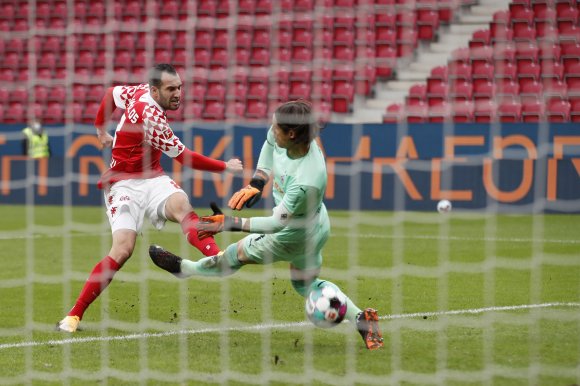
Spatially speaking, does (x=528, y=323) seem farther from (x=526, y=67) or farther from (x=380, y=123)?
(x=526, y=67)

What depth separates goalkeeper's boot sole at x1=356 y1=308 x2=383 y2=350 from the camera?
555 centimetres

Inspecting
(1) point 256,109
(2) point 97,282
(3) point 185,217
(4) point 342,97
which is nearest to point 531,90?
(4) point 342,97

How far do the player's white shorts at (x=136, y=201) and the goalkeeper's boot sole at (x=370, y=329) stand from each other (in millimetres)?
1969

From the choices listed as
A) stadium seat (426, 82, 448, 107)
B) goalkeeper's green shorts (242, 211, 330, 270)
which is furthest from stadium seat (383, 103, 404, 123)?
goalkeeper's green shorts (242, 211, 330, 270)

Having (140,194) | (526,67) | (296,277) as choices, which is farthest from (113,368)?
(526,67)

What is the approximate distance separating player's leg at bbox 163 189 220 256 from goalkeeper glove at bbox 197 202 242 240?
156 cm

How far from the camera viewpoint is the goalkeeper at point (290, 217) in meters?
5.37

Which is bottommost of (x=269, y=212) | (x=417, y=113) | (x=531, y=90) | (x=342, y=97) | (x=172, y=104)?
(x=269, y=212)

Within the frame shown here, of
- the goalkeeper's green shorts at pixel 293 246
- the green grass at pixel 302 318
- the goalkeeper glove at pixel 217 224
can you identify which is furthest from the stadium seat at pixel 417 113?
the goalkeeper glove at pixel 217 224

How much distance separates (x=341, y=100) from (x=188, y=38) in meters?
3.72

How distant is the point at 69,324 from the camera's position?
20.6 feet

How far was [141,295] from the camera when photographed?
785 centimetres

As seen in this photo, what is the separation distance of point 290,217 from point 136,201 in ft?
5.95

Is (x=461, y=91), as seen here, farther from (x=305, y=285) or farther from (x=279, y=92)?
(x=305, y=285)
